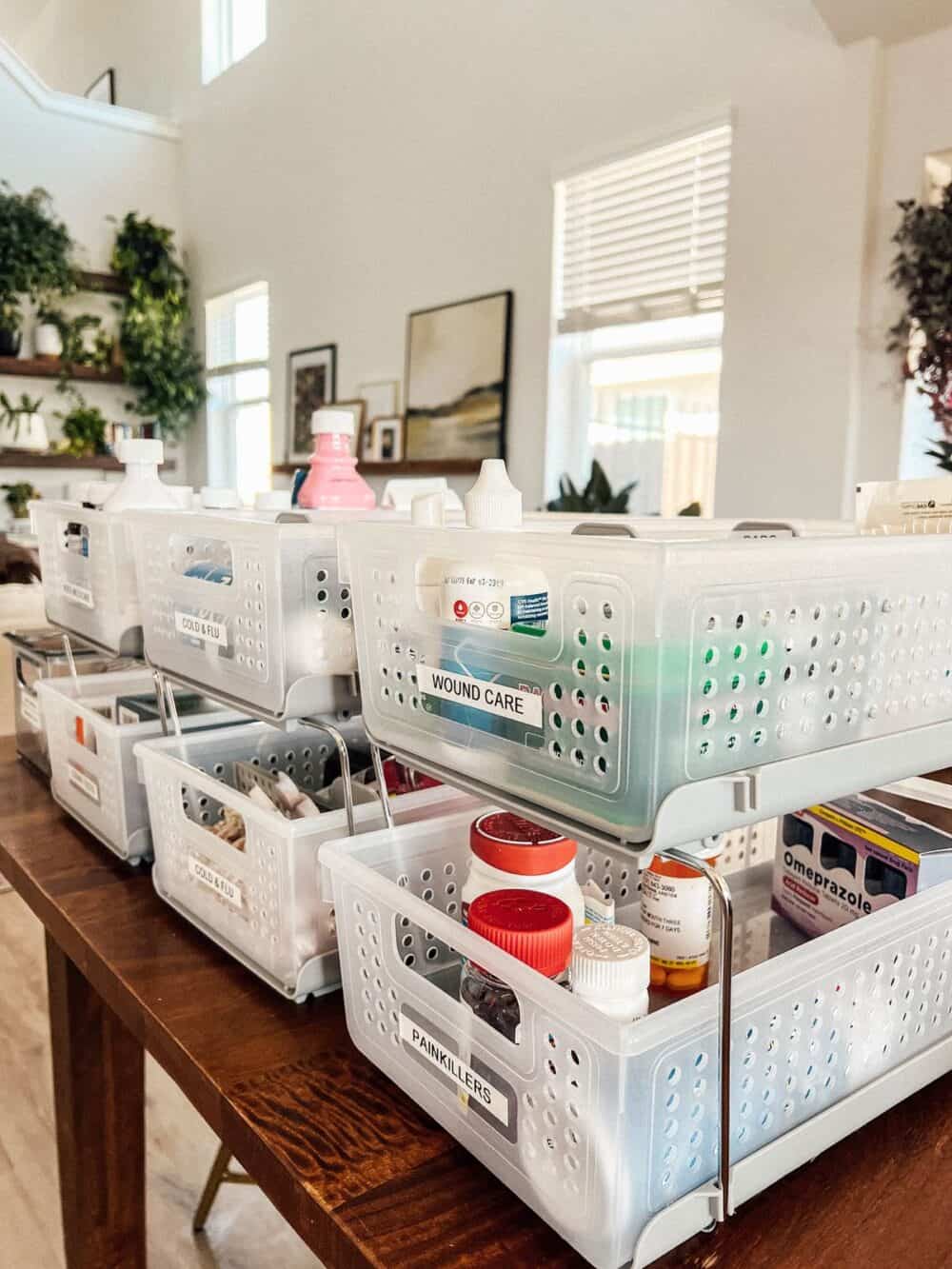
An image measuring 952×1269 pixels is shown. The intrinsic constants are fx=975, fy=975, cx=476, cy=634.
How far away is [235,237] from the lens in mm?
5953

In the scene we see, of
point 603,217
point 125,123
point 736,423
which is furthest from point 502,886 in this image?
point 125,123

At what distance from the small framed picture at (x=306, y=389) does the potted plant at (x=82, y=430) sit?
1530mm

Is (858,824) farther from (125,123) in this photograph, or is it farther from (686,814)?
(125,123)

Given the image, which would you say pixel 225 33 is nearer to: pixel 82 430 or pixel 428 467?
pixel 82 430

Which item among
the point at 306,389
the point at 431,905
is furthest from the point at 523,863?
the point at 306,389

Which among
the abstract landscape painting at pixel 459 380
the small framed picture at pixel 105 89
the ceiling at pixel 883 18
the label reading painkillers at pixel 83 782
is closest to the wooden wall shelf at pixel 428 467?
the abstract landscape painting at pixel 459 380

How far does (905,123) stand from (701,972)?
2.75 meters

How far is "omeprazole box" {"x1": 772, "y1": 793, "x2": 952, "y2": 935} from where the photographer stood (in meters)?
0.70

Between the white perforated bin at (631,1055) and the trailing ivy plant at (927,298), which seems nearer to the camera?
the white perforated bin at (631,1055)

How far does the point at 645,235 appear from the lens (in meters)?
3.41

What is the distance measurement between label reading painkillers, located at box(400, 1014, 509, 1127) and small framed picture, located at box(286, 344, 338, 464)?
4682mm

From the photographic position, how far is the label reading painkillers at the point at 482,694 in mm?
558

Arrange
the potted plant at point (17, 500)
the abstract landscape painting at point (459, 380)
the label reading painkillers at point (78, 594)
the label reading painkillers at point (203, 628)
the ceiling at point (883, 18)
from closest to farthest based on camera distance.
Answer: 1. the label reading painkillers at point (203, 628)
2. the label reading painkillers at point (78, 594)
3. the ceiling at point (883, 18)
4. the abstract landscape painting at point (459, 380)
5. the potted plant at point (17, 500)

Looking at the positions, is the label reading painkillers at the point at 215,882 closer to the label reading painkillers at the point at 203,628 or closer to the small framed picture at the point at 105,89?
the label reading painkillers at the point at 203,628
